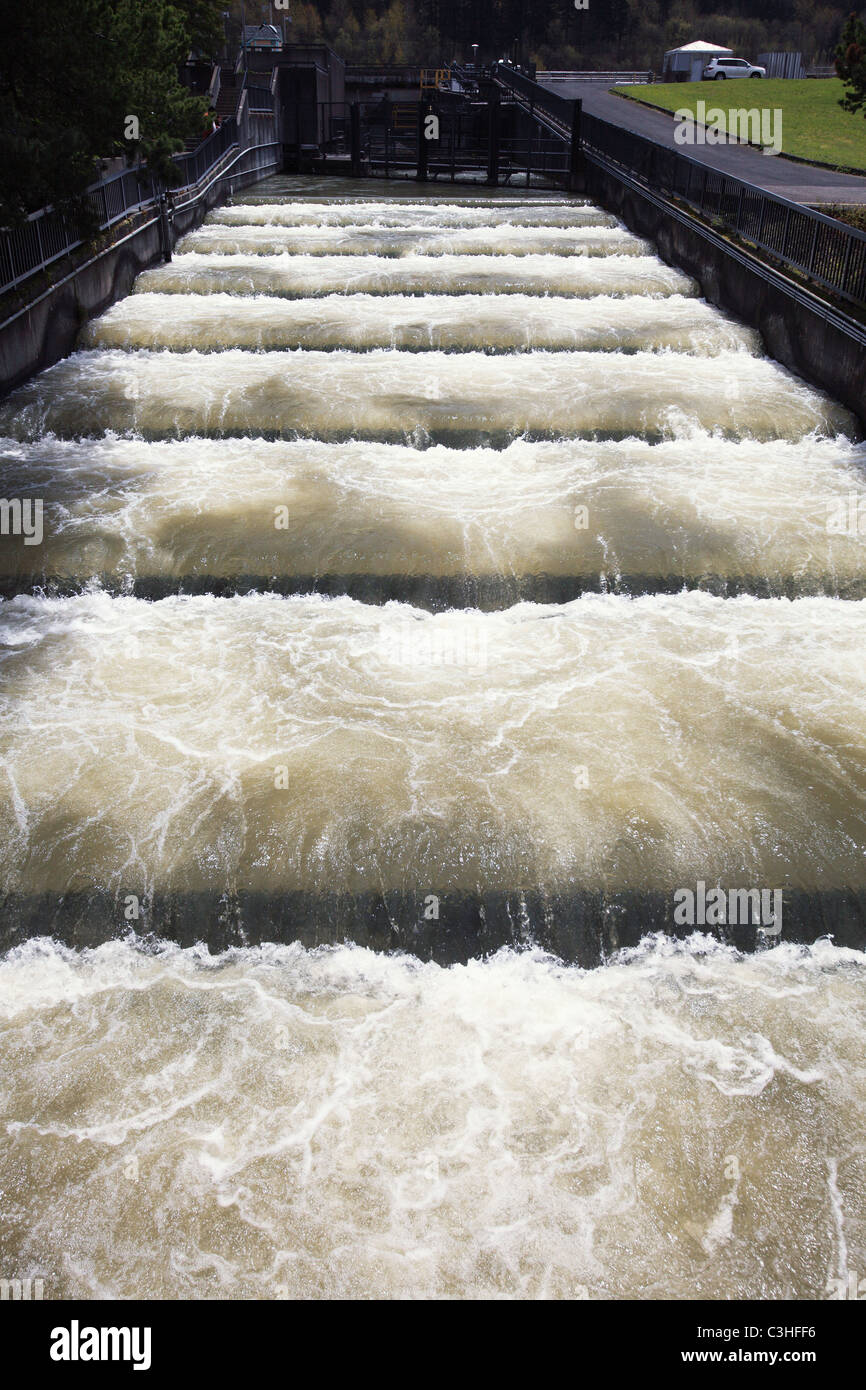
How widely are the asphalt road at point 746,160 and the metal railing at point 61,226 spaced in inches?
528

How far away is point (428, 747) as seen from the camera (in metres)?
7.91

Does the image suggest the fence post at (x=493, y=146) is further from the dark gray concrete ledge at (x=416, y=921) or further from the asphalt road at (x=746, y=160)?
the dark gray concrete ledge at (x=416, y=921)

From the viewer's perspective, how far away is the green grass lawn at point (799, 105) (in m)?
32.3

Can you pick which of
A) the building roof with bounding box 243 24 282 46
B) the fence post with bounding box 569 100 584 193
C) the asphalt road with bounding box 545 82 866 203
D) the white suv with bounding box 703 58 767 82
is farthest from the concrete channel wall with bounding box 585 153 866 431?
the white suv with bounding box 703 58 767 82

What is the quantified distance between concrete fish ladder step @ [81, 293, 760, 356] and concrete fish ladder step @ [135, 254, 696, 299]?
0.57m

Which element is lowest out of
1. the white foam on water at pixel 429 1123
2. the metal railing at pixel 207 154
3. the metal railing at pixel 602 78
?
the white foam on water at pixel 429 1123

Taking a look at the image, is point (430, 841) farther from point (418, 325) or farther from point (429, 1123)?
point (418, 325)

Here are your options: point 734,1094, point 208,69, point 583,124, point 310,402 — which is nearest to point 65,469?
point 310,402

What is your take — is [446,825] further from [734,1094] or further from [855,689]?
[855,689]

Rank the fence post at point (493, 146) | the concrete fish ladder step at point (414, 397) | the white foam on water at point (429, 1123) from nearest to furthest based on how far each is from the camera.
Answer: the white foam on water at point (429, 1123) < the concrete fish ladder step at point (414, 397) < the fence post at point (493, 146)

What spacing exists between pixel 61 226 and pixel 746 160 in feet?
77.2

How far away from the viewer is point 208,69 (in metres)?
40.2

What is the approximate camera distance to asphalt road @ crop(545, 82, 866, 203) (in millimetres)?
23281

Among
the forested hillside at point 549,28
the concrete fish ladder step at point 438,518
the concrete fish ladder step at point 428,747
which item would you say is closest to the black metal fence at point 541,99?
the concrete fish ladder step at point 438,518
